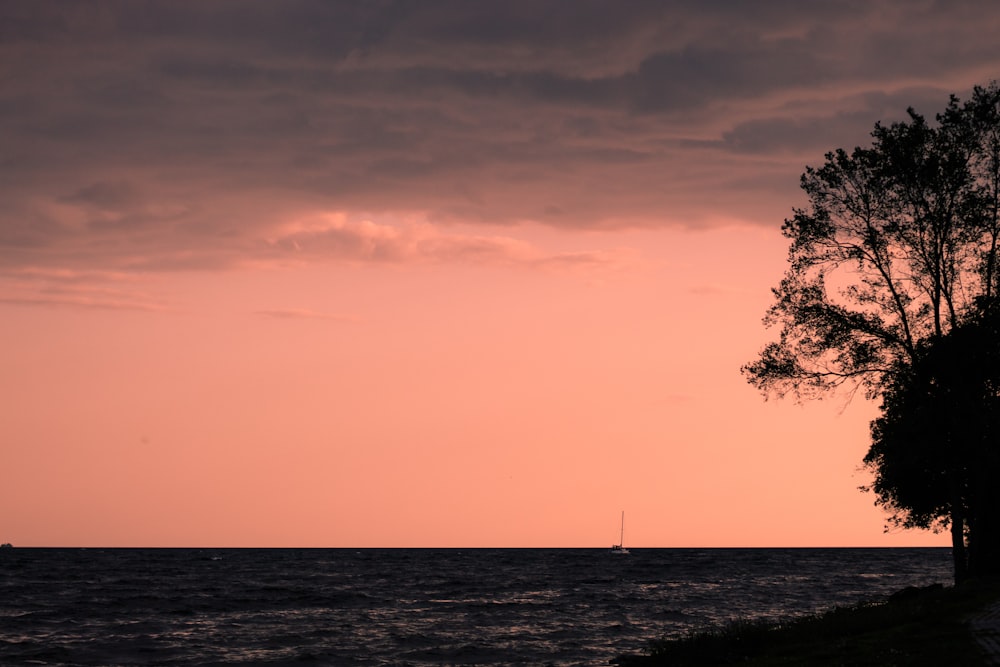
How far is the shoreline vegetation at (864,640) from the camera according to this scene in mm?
23719

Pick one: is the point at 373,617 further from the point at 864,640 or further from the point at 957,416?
the point at 864,640

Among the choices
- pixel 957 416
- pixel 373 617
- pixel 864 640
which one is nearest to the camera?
pixel 864 640

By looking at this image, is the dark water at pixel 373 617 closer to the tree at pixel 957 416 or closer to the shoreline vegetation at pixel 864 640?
the shoreline vegetation at pixel 864 640

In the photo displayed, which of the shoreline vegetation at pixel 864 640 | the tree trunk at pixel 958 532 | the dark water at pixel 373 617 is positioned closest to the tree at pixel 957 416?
the tree trunk at pixel 958 532

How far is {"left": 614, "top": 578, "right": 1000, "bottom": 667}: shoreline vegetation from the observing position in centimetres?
2372

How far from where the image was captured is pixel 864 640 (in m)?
27.5

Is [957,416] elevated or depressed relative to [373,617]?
elevated

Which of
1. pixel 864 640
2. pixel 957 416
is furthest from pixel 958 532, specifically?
pixel 864 640

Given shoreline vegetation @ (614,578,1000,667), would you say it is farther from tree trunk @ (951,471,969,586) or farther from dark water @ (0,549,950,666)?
dark water @ (0,549,950,666)

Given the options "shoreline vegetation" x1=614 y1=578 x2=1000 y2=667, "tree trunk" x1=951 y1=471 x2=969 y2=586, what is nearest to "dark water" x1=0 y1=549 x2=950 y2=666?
"shoreline vegetation" x1=614 y1=578 x2=1000 y2=667

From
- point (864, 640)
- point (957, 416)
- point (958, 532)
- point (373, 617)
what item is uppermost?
point (957, 416)

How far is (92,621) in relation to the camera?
60.8 metres

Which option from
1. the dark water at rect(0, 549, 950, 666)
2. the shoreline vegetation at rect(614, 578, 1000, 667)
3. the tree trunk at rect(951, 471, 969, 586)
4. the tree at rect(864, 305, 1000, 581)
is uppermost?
the tree at rect(864, 305, 1000, 581)

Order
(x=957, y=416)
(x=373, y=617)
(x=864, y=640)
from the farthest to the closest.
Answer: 1. (x=373, y=617)
2. (x=957, y=416)
3. (x=864, y=640)
